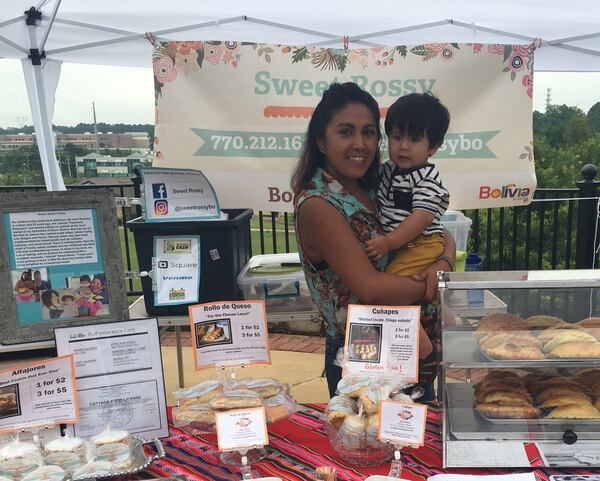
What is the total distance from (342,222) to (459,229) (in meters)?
1.90

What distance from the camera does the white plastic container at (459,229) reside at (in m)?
3.05

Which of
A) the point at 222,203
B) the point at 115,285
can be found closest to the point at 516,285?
the point at 115,285

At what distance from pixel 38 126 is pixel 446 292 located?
11.5 ft

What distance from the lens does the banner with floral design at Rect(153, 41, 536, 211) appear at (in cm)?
296

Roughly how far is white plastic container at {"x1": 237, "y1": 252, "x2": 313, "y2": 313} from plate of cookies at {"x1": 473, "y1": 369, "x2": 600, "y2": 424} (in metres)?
1.01

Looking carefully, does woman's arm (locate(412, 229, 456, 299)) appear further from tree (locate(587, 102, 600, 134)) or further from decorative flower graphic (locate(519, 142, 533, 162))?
tree (locate(587, 102, 600, 134))

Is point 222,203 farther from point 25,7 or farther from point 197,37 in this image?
point 25,7

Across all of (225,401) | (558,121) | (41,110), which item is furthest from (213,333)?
(558,121)

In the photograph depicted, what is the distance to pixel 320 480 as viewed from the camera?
1159 millimetres

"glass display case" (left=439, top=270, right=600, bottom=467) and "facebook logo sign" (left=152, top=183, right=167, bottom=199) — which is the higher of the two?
"facebook logo sign" (left=152, top=183, right=167, bottom=199)

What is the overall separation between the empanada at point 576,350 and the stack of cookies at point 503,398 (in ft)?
0.49

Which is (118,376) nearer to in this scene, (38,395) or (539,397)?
(38,395)

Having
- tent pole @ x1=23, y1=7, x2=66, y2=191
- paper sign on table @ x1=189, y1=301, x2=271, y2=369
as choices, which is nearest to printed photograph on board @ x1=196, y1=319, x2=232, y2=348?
paper sign on table @ x1=189, y1=301, x2=271, y2=369

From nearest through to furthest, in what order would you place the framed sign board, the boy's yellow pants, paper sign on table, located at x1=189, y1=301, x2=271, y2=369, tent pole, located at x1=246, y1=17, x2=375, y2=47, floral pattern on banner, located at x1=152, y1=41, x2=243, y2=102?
paper sign on table, located at x1=189, y1=301, x2=271, y2=369 → the framed sign board → the boy's yellow pants → floral pattern on banner, located at x1=152, y1=41, x2=243, y2=102 → tent pole, located at x1=246, y1=17, x2=375, y2=47
